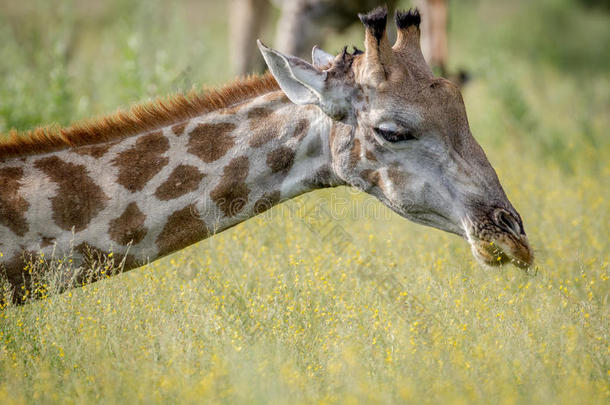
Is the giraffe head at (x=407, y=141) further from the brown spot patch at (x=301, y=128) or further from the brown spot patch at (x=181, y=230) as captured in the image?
the brown spot patch at (x=181, y=230)

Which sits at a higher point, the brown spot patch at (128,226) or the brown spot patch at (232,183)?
the brown spot patch at (232,183)

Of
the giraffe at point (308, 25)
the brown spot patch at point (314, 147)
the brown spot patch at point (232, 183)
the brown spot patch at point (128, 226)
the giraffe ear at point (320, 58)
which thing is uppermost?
the giraffe ear at point (320, 58)

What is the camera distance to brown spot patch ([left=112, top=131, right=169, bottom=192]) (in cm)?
470

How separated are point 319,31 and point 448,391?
6.35 m

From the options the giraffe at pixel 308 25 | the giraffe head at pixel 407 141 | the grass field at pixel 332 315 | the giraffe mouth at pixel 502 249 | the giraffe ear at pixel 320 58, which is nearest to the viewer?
the grass field at pixel 332 315

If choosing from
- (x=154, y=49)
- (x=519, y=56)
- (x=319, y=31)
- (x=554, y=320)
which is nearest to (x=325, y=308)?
(x=554, y=320)

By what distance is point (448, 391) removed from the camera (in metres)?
3.92

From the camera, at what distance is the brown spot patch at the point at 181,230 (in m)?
4.69

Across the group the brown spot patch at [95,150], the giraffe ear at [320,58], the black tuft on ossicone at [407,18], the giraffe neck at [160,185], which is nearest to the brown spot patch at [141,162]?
the giraffe neck at [160,185]

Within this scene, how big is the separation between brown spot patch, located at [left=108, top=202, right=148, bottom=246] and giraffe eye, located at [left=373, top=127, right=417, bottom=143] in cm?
168

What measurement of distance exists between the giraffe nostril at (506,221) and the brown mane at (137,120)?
68.8 inches

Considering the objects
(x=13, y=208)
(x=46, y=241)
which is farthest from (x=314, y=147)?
(x=13, y=208)

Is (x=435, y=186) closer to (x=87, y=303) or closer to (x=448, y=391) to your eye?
(x=448, y=391)

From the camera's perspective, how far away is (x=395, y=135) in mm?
4461
